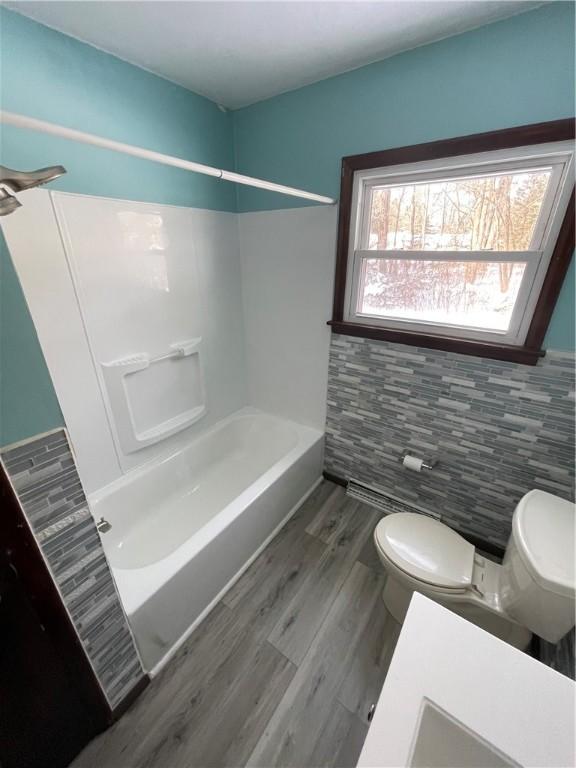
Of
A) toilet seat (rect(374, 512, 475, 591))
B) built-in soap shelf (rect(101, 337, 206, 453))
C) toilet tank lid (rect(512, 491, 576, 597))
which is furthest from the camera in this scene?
built-in soap shelf (rect(101, 337, 206, 453))

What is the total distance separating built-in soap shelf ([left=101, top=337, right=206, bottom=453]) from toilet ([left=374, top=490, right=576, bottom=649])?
133 centimetres

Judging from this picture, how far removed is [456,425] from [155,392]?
1641 millimetres

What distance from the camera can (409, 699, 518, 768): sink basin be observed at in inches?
22.1

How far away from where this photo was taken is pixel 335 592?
1.52 metres

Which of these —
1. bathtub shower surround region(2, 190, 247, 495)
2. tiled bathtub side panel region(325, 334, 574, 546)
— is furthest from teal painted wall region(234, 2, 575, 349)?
bathtub shower surround region(2, 190, 247, 495)

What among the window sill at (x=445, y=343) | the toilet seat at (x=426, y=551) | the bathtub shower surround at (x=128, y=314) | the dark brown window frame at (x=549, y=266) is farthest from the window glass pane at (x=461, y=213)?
the toilet seat at (x=426, y=551)

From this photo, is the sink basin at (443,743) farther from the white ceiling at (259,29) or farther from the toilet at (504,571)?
the white ceiling at (259,29)

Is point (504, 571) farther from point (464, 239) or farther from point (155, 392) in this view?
point (155, 392)

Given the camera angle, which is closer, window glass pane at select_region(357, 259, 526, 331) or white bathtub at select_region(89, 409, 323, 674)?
white bathtub at select_region(89, 409, 323, 674)

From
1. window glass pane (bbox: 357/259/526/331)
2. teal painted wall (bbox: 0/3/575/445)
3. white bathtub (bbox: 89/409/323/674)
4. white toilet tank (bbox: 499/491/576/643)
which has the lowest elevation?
white bathtub (bbox: 89/409/323/674)

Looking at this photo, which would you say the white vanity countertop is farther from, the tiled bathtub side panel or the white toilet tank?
the tiled bathtub side panel

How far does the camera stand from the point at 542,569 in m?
0.94

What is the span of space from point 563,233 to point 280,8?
126cm

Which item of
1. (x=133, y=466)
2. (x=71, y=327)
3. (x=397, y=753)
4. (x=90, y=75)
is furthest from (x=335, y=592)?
(x=90, y=75)
